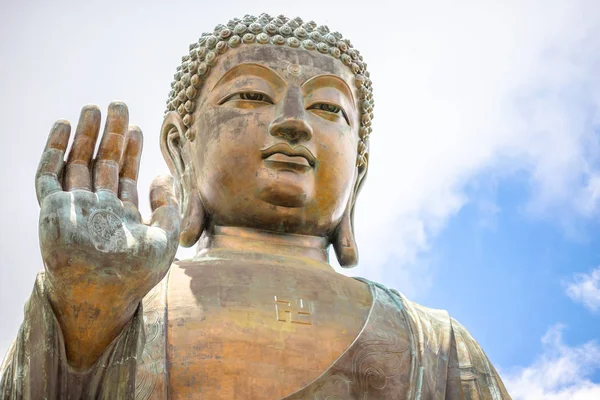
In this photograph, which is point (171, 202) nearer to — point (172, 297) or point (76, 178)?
point (76, 178)

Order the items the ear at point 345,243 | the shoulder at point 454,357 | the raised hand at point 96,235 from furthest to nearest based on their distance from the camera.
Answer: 1. the ear at point 345,243
2. the shoulder at point 454,357
3. the raised hand at point 96,235

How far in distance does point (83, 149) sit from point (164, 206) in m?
0.64

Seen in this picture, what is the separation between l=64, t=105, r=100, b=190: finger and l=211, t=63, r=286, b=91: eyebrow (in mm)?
2070

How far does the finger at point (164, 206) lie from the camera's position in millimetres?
7785

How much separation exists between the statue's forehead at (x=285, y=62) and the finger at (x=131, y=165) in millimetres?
2051

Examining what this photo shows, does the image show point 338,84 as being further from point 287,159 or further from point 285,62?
point 287,159

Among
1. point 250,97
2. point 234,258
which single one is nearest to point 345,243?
point 234,258

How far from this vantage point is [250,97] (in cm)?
998

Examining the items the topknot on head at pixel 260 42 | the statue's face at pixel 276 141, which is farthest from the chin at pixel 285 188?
the topknot on head at pixel 260 42

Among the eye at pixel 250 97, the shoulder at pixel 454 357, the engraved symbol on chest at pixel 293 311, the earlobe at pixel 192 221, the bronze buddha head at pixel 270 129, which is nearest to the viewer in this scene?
the engraved symbol on chest at pixel 293 311

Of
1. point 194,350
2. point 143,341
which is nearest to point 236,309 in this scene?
point 194,350

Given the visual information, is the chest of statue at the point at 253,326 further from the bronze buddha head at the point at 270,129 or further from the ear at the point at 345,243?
the ear at the point at 345,243

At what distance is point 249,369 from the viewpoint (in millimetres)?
8570

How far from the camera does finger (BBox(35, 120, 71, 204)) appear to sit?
25.4 ft
